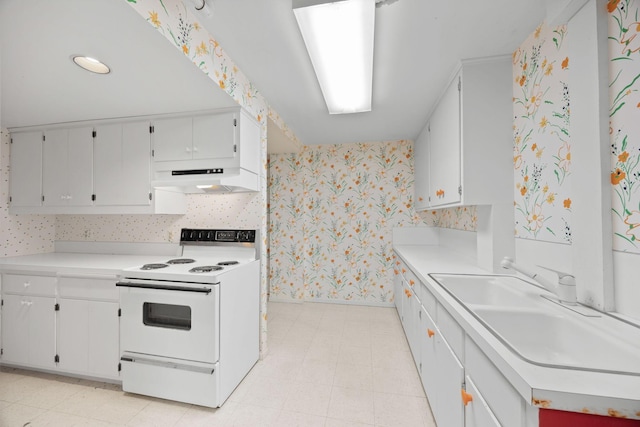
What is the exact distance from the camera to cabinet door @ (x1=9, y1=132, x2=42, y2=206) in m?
2.44

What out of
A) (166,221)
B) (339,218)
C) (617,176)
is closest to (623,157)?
(617,176)

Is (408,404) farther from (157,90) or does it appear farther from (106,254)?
(106,254)

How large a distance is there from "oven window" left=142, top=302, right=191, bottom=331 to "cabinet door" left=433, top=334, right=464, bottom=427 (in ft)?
5.10

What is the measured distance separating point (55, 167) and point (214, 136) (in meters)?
1.71

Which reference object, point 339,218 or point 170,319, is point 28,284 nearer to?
point 170,319

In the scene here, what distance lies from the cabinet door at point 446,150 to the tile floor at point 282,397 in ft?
4.86

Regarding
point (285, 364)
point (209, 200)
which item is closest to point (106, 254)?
point (209, 200)

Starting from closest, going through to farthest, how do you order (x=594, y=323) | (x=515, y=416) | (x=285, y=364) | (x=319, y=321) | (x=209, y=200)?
(x=515, y=416) < (x=594, y=323) < (x=285, y=364) < (x=209, y=200) < (x=319, y=321)

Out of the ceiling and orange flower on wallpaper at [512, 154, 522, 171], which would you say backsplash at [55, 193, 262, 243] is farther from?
orange flower on wallpaper at [512, 154, 522, 171]

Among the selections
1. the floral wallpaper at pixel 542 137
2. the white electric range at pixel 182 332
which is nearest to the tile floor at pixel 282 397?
the white electric range at pixel 182 332

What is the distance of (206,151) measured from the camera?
81.0 inches

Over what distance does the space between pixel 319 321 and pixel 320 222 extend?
4.57 feet

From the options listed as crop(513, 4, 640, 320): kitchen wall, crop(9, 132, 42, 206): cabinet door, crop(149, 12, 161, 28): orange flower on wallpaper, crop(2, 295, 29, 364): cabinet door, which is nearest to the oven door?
crop(2, 295, 29, 364): cabinet door

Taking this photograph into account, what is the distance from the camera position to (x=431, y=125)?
263 centimetres
